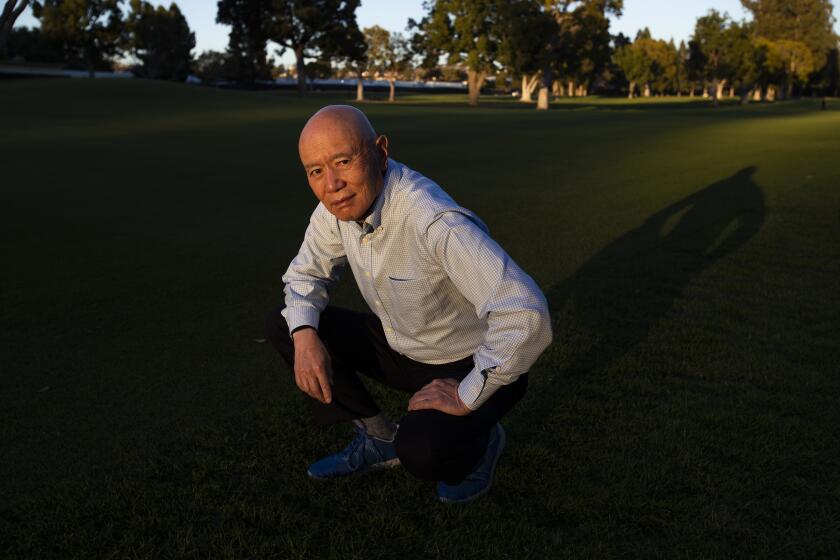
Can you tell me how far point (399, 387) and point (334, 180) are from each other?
1127 millimetres

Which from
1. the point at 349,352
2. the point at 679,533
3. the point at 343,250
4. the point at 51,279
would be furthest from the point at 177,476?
the point at 51,279

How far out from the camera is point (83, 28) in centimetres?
7650

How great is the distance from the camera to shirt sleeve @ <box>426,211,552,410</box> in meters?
2.37

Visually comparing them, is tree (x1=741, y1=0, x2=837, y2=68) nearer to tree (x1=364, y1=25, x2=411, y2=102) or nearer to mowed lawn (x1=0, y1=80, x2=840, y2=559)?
tree (x1=364, y1=25, x2=411, y2=102)

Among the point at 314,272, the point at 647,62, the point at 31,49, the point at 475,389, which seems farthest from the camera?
the point at 647,62

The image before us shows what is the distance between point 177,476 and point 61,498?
47 cm

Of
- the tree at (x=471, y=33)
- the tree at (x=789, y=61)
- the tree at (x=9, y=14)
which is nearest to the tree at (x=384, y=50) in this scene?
the tree at (x=471, y=33)

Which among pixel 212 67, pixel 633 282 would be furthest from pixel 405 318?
pixel 212 67

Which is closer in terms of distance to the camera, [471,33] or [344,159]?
[344,159]

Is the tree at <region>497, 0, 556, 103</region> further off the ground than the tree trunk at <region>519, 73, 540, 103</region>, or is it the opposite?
the tree at <region>497, 0, 556, 103</region>

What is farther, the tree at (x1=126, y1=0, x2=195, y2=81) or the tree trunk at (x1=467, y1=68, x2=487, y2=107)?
the tree at (x1=126, y1=0, x2=195, y2=81)

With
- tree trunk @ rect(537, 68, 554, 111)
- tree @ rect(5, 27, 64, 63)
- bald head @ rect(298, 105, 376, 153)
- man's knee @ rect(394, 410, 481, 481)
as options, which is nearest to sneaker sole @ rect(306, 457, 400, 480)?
man's knee @ rect(394, 410, 481, 481)

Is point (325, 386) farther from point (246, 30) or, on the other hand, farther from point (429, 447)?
point (246, 30)

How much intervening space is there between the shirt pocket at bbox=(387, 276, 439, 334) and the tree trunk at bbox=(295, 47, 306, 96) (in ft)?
236
